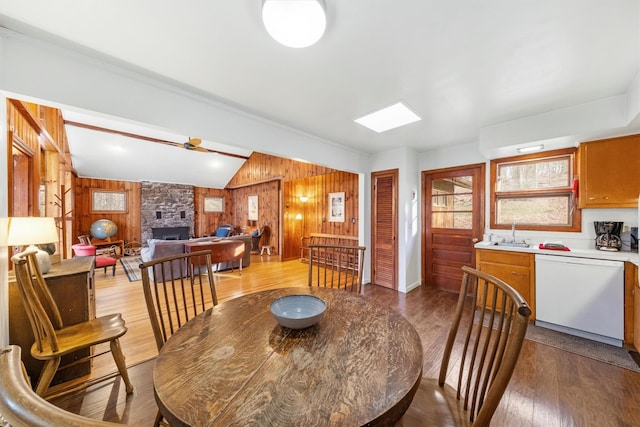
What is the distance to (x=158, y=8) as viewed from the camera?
137 centimetres

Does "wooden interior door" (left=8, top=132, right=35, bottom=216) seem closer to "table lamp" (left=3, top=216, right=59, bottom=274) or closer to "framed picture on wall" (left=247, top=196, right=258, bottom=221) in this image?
"table lamp" (left=3, top=216, right=59, bottom=274)

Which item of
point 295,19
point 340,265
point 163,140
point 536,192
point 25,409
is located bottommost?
point 340,265

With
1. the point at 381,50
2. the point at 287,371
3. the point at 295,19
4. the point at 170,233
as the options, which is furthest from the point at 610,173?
the point at 170,233

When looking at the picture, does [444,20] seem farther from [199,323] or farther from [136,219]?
[136,219]

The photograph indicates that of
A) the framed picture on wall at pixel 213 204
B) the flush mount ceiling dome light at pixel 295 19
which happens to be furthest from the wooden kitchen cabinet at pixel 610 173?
the framed picture on wall at pixel 213 204

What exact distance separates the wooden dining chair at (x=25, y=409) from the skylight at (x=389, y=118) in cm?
277

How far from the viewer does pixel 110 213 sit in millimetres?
7445

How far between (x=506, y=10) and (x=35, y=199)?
441 centimetres

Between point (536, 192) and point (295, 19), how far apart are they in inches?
142

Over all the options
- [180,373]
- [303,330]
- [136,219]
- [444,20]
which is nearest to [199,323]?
→ [180,373]

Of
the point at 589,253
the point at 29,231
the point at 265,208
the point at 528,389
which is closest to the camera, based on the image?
the point at 29,231

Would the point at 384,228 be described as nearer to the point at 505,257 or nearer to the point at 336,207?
the point at 505,257

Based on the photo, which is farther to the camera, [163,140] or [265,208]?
[265,208]

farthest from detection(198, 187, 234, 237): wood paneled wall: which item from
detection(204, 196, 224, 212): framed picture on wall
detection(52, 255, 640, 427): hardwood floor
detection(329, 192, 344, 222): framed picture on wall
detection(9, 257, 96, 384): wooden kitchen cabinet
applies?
detection(9, 257, 96, 384): wooden kitchen cabinet
